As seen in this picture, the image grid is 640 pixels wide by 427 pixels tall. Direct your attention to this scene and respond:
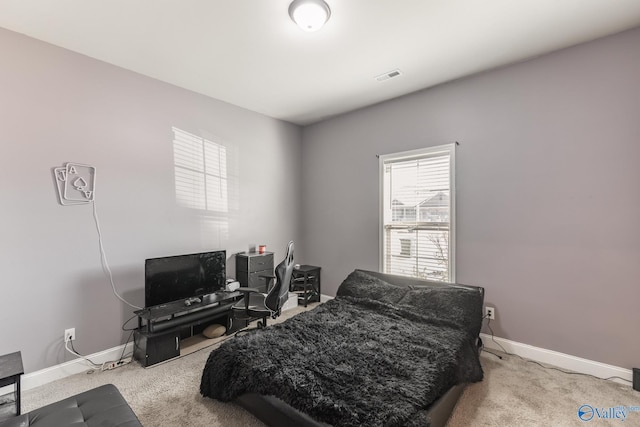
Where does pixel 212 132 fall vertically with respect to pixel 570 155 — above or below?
above

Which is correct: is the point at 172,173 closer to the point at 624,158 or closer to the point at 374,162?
the point at 374,162

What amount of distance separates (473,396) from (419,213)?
1888 mm

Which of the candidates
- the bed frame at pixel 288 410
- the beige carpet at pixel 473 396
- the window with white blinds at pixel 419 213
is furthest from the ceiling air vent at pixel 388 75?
the beige carpet at pixel 473 396

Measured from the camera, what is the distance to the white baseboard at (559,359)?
2.34m

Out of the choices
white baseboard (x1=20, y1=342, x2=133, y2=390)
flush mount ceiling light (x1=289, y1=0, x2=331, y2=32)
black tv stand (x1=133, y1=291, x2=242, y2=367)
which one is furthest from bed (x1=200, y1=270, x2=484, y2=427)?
flush mount ceiling light (x1=289, y1=0, x2=331, y2=32)

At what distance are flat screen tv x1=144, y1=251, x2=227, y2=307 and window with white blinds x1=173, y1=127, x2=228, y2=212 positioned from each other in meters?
0.68

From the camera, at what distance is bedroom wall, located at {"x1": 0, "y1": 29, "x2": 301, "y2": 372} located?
90.6 inches

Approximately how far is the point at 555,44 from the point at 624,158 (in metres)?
1.13

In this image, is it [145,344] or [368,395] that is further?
[145,344]

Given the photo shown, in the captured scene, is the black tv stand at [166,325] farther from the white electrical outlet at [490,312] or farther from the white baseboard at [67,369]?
the white electrical outlet at [490,312]

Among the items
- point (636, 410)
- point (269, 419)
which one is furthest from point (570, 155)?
point (269, 419)

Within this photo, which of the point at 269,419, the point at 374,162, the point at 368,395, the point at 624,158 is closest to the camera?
the point at 368,395

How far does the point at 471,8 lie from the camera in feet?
6.70

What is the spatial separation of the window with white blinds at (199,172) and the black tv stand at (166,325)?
115 cm
